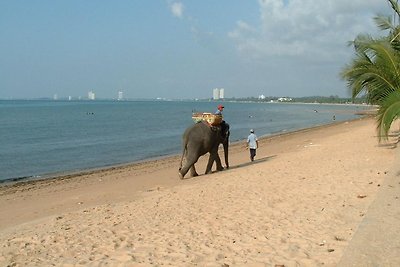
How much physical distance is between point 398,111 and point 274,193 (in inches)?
119

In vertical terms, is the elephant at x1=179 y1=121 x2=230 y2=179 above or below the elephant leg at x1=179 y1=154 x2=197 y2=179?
above

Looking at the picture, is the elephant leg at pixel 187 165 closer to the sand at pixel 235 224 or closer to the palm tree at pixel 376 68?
the sand at pixel 235 224

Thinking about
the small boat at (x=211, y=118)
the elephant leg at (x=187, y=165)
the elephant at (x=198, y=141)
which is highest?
the small boat at (x=211, y=118)

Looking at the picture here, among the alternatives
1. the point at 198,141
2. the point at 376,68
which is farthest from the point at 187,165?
the point at 376,68

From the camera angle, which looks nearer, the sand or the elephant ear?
the sand

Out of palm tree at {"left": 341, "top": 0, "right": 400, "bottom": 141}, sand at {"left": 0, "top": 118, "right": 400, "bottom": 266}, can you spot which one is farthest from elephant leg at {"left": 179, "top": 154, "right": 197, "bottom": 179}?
palm tree at {"left": 341, "top": 0, "right": 400, "bottom": 141}

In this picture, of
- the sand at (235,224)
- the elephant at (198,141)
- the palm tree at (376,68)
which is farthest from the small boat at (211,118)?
the palm tree at (376,68)

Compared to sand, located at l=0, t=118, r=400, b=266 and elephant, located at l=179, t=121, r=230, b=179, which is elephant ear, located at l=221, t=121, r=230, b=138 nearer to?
elephant, located at l=179, t=121, r=230, b=179

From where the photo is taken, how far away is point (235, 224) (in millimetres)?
7281

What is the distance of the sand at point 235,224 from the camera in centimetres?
575

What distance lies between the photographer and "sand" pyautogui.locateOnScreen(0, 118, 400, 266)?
18.9 ft

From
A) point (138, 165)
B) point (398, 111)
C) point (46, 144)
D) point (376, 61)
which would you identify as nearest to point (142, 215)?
point (398, 111)

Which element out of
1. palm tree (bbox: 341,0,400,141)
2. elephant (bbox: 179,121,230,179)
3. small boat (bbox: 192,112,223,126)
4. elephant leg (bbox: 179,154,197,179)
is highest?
palm tree (bbox: 341,0,400,141)

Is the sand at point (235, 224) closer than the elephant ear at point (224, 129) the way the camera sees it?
Yes
